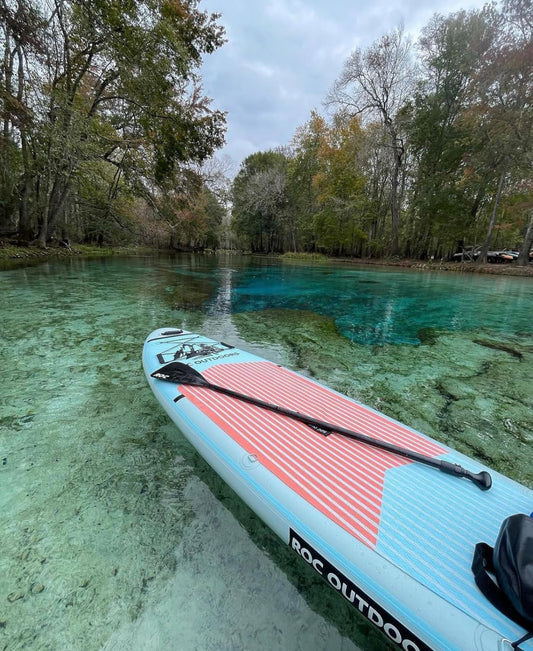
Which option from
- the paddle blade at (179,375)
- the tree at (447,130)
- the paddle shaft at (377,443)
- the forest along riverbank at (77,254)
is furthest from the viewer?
the tree at (447,130)

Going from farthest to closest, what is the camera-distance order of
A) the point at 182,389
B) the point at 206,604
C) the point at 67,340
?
the point at 67,340 < the point at 182,389 < the point at 206,604

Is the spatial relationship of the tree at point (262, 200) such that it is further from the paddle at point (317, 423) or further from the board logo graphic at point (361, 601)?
the board logo graphic at point (361, 601)

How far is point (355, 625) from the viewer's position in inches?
43.5

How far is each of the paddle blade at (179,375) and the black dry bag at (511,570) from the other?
1663 millimetres

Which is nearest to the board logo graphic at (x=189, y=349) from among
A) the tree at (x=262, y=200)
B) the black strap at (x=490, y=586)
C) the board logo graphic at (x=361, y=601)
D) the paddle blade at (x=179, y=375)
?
the paddle blade at (x=179, y=375)

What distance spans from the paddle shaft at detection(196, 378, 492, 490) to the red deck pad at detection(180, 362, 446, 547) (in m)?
0.03

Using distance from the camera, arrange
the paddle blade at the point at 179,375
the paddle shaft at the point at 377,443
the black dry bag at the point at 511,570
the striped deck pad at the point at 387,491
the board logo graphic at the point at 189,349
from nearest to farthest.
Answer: the black dry bag at the point at 511,570, the striped deck pad at the point at 387,491, the paddle shaft at the point at 377,443, the paddle blade at the point at 179,375, the board logo graphic at the point at 189,349

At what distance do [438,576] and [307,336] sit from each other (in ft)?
12.2

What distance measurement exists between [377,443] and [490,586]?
642 mm

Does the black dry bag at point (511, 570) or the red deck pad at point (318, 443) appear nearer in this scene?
the black dry bag at point (511, 570)

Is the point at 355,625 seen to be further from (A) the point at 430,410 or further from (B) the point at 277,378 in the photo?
(A) the point at 430,410

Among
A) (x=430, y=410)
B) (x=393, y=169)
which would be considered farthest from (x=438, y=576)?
(x=393, y=169)

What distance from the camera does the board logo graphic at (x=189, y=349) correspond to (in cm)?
258

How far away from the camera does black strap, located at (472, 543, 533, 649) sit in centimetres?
72
